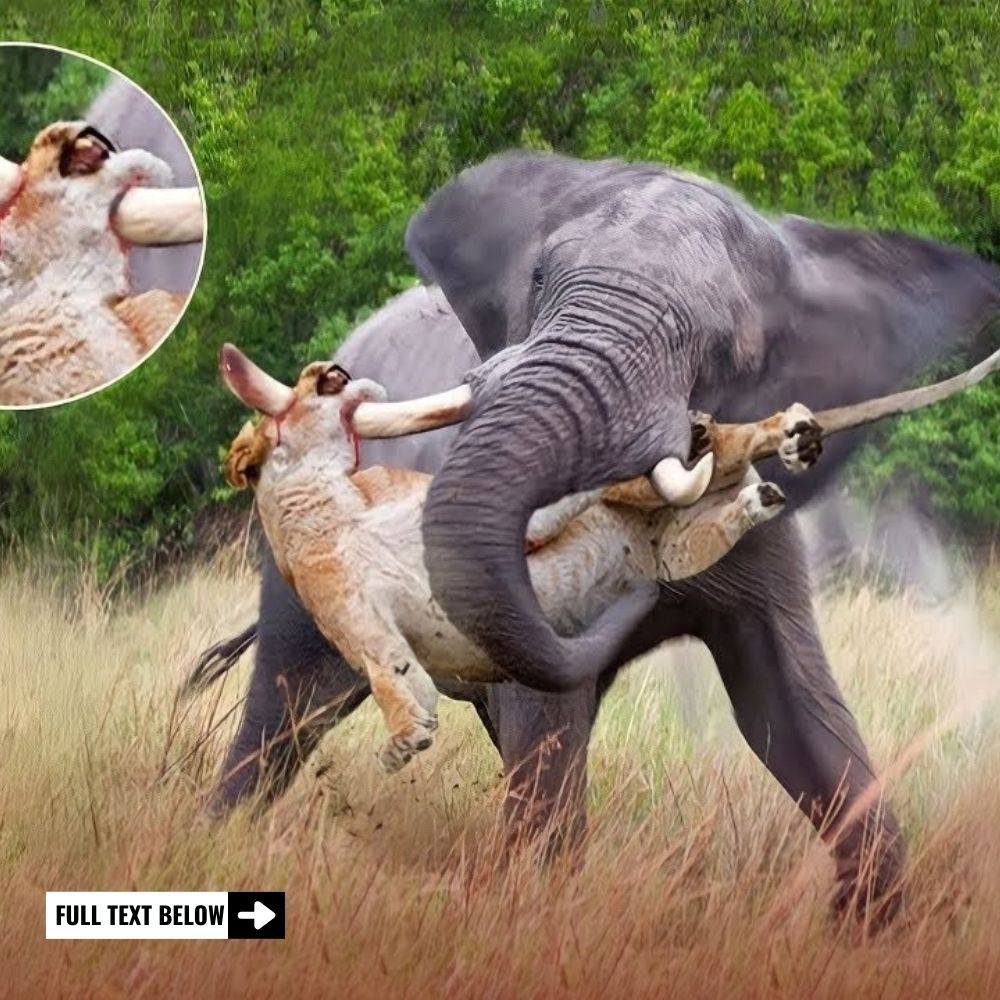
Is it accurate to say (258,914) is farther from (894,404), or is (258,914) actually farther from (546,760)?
(894,404)

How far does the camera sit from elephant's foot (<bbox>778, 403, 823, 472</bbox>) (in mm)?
5207

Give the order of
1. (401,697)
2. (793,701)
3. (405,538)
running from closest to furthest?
(401,697)
(405,538)
(793,701)

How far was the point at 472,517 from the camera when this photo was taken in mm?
4984

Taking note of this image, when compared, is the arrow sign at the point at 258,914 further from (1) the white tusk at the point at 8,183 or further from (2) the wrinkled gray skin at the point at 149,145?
(1) the white tusk at the point at 8,183

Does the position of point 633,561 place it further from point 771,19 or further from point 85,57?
point 85,57

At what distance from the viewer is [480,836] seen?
559cm

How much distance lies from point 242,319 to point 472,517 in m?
1.29

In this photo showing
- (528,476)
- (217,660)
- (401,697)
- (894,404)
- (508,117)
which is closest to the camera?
(528,476)

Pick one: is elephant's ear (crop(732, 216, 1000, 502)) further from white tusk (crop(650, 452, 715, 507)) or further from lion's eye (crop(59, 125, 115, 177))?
lion's eye (crop(59, 125, 115, 177))

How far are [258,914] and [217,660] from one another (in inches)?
33.1

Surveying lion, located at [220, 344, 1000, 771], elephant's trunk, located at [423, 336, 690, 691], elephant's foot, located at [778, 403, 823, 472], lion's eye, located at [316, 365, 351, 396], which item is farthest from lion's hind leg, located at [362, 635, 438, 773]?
elephant's foot, located at [778, 403, 823, 472]

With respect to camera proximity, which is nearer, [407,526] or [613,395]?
[613,395]

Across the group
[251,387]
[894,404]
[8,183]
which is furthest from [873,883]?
[8,183]

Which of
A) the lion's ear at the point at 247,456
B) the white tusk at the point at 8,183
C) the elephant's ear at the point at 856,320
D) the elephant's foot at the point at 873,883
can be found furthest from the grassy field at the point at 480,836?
the white tusk at the point at 8,183
